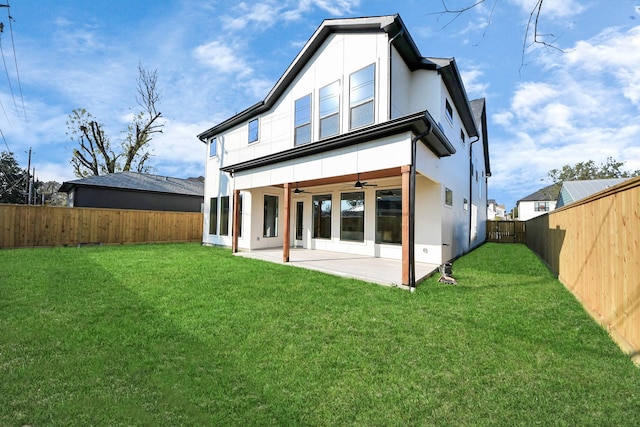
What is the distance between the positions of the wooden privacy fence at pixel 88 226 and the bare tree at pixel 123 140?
13270 mm

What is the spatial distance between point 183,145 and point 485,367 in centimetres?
2451

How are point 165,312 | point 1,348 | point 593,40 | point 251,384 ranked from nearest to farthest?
point 251,384
point 593,40
point 1,348
point 165,312

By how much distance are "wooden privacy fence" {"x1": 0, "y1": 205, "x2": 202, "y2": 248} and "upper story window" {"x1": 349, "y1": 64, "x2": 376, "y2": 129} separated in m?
11.1

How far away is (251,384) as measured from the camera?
234 centimetres

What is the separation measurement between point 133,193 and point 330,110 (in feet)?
44.4

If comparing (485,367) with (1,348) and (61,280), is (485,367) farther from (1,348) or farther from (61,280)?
(61,280)

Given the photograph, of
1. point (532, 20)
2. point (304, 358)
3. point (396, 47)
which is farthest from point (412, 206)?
point (396, 47)

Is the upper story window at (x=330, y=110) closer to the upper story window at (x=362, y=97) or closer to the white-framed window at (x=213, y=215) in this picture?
the upper story window at (x=362, y=97)

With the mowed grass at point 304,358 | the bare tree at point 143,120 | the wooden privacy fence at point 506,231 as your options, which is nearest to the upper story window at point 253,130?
the mowed grass at point 304,358

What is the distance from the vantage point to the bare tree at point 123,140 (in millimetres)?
22625

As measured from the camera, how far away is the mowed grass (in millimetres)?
2004

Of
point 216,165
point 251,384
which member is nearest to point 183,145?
point 216,165

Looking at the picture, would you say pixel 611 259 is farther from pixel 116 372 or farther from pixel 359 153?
pixel 116 372

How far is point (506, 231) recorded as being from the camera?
786 inches
